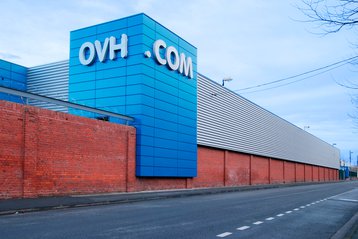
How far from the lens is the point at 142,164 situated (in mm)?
25891

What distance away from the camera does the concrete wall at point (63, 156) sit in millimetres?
17484

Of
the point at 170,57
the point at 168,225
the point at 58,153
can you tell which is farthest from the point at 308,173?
the point at 168,225

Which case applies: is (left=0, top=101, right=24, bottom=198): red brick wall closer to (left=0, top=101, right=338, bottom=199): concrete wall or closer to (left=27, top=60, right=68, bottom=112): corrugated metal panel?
(left=0, top=101, right=338, bottom=199): concrete wall

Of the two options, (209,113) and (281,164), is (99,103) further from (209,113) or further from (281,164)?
(281,164)

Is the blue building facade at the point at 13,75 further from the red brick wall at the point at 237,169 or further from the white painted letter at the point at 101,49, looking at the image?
the red brick wall at the point at 237,169

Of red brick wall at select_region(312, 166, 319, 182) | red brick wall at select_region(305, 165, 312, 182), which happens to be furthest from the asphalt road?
red brick wall at select_region(312, 166, 319, 182)

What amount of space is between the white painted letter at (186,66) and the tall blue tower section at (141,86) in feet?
1.92

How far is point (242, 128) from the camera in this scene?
4394 cm

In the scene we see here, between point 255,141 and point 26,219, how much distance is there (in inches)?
1486

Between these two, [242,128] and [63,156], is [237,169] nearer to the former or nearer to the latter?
[242,128]

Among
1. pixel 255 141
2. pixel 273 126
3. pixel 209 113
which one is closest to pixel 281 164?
pixel 273 126

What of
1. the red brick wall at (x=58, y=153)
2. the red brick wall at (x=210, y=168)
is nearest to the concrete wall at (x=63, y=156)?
the red brick wall at (x=58, y=153)

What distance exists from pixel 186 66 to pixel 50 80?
10780 mm

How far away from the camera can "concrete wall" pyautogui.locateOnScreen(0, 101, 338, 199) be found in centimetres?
1748
